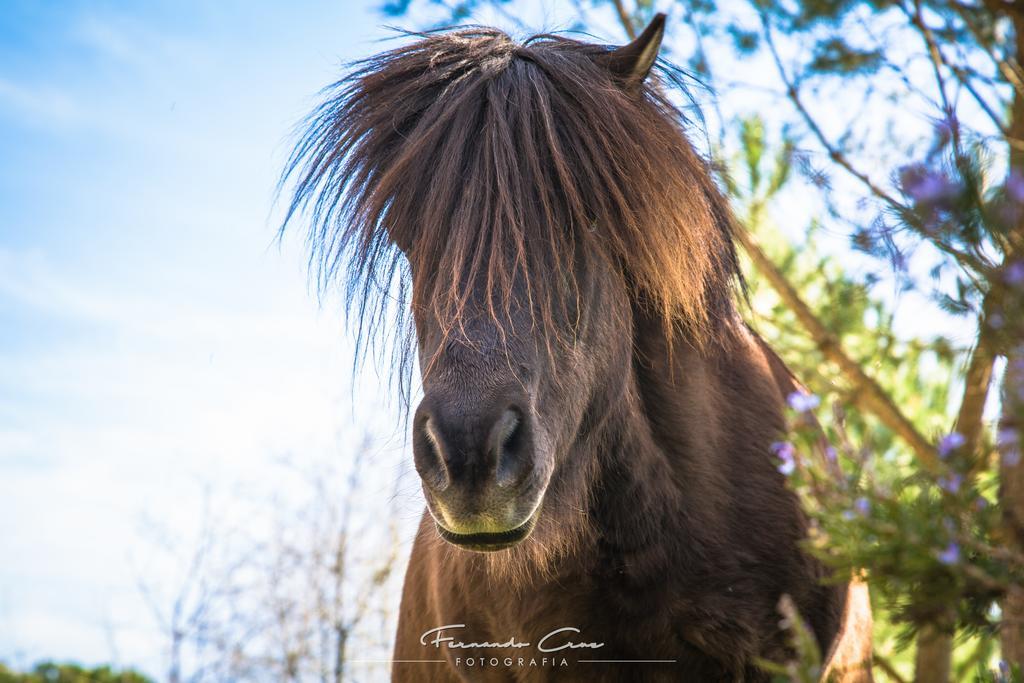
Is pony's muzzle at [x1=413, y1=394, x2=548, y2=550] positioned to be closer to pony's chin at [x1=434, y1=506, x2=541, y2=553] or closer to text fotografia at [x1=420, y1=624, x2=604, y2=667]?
pony's chin at [x1=434, y1=506, x2=541, y2=553]

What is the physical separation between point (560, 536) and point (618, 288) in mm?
720

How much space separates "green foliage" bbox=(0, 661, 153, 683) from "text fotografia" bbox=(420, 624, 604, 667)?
6403mm

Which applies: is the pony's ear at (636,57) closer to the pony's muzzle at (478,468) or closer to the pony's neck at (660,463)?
the pony's neck at (660,463)

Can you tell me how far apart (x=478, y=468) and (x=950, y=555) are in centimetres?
94

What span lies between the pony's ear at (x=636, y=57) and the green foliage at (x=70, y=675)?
24.6 feet

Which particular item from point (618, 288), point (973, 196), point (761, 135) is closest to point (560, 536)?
point (618, 288)

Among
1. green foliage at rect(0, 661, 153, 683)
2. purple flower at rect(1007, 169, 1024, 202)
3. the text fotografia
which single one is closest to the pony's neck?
the text fotografia

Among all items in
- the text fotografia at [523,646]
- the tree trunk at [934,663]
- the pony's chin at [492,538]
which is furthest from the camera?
the tree trunk at [934,663]

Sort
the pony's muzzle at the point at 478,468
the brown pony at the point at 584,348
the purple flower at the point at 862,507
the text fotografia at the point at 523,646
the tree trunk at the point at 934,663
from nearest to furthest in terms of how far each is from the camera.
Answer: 1. the purple flower at the point at 862,507
2. the pony's muzzle at the point at 478,468
3. the brown pony at the point at 584,348
4. the text fotografia at the point at 523,646
5. the tree trunk at the point at 934,663

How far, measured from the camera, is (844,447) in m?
1.80

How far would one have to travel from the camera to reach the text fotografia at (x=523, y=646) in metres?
2.57

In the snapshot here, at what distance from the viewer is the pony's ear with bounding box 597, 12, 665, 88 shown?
268 cm

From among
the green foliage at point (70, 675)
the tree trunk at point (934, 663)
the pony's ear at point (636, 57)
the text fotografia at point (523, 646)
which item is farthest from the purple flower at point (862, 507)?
the green foliage at point (70, 675)

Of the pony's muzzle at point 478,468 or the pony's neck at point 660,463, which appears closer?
the pony's muzzle at point 478,468
